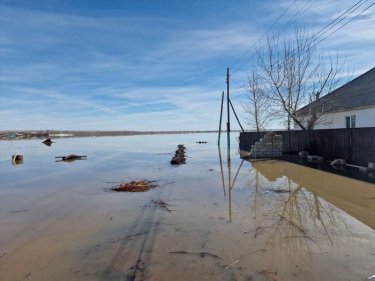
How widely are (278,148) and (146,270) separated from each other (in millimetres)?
18806

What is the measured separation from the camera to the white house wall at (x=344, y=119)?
66.3 ft

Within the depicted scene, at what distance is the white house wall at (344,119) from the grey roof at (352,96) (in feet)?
1.24

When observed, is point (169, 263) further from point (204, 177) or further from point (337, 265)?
point (204, 177)

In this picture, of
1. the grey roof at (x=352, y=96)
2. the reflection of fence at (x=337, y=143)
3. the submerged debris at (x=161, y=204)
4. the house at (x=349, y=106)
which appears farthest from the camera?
the grey roof at (x=352, y=96)

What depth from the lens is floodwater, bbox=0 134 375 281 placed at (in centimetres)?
503

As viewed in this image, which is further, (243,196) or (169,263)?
(243,196)

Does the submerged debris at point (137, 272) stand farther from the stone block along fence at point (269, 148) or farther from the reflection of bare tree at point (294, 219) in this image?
the stone block along fence at point (269, 148)

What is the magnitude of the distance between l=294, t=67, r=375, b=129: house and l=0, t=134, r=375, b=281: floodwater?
9.73 m

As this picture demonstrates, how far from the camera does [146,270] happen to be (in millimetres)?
5051

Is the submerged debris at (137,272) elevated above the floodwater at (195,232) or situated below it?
below

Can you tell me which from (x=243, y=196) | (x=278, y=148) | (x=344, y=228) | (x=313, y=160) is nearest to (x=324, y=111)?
(x=278, y=148)

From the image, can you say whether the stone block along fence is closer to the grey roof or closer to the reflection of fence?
the reflection of fence

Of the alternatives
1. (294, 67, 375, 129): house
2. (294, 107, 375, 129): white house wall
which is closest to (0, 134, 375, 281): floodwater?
(294, 107, 375, 129): white house wall

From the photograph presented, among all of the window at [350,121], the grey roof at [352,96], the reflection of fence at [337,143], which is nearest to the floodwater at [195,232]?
the reflection of fence at [337,143]
